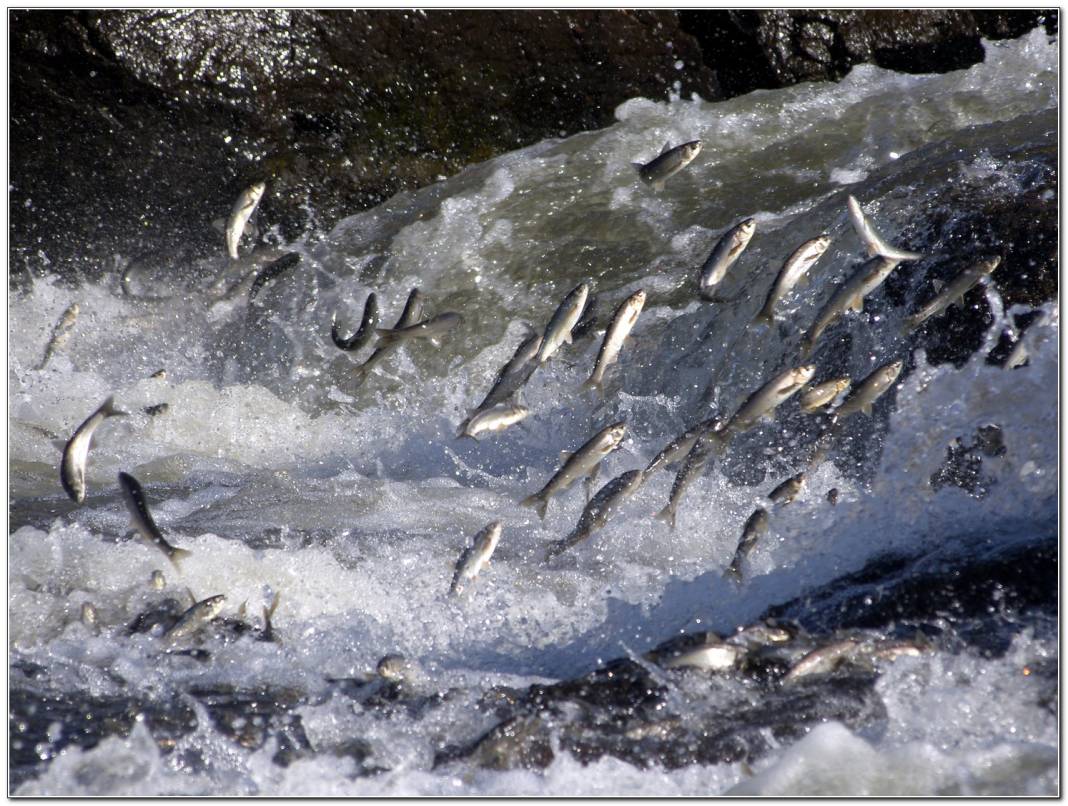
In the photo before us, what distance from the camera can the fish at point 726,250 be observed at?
15.1 feet

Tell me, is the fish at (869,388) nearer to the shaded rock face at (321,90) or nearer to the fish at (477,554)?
the fish at (477,554)

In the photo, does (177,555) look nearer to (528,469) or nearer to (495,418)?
(495,418)

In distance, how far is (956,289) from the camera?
452 centimetres

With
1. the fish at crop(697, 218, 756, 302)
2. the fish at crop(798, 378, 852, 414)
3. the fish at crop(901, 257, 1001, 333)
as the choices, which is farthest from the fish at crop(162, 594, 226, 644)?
the fish at crop(901, 257, 1001, 333)

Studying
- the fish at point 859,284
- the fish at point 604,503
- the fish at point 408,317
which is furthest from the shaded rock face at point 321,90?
the fish at point 604,503

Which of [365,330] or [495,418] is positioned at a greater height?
[365,330]

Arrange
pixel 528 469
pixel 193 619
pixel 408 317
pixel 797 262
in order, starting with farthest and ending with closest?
pixel 528 469 → pixel 408 317 → pixel 797 262 → pixel 193 619

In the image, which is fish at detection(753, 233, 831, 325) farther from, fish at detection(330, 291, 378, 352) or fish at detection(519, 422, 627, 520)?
fish at detection(330, 291, 378, 352)

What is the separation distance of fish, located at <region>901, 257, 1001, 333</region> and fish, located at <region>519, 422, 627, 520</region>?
1581mm

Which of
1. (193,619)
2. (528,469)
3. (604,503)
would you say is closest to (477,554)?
(604,503)

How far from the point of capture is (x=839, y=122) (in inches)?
276

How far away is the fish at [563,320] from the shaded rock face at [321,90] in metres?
2.95

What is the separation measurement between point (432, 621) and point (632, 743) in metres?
1.30

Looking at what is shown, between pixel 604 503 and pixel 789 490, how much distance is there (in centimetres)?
82
